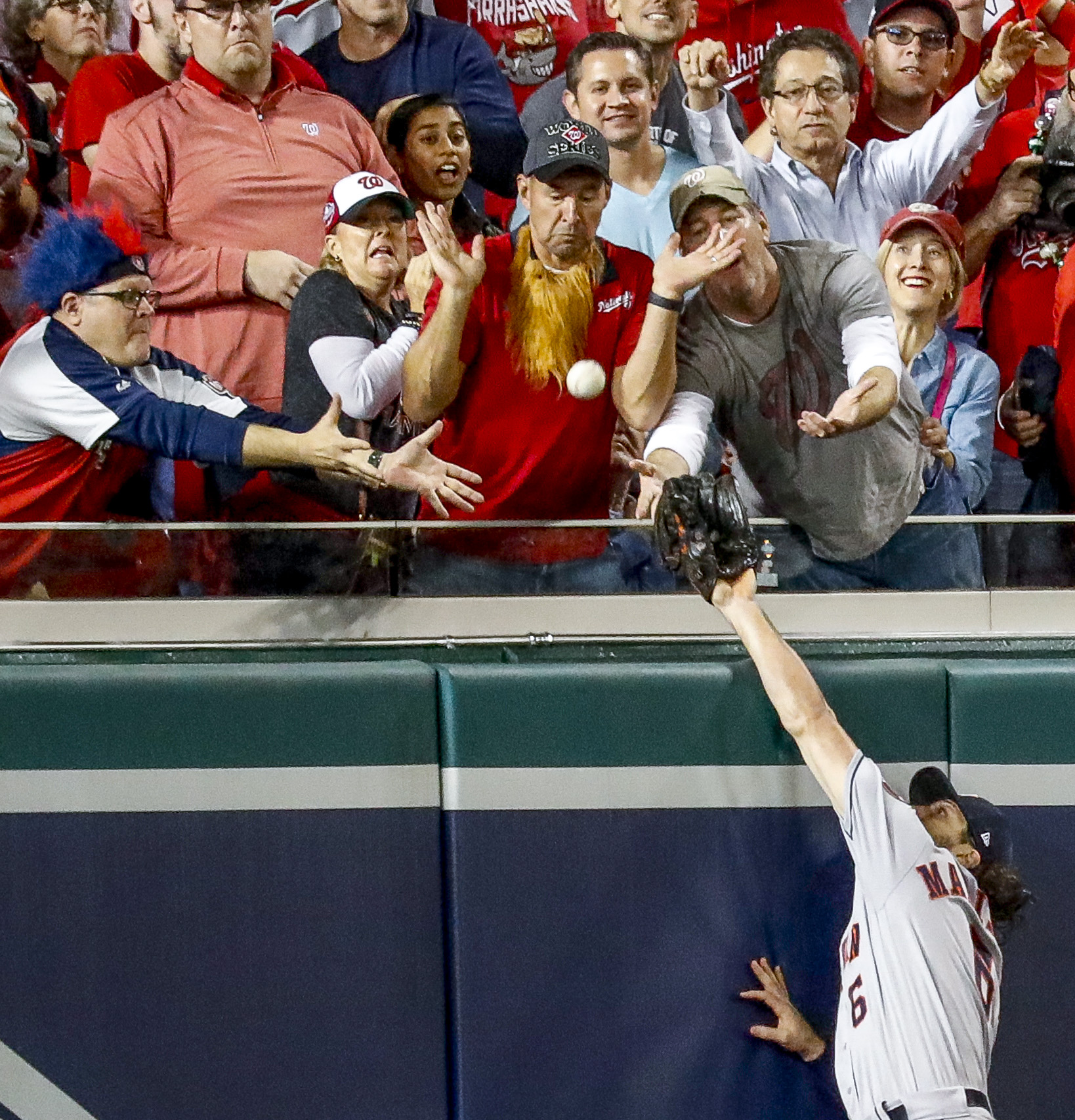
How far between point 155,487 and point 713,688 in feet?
3.10

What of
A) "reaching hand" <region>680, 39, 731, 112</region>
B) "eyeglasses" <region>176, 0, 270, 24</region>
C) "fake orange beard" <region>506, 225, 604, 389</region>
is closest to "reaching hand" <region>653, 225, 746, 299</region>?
"fake orange beard" <region>506, 225, 604, 389</region>

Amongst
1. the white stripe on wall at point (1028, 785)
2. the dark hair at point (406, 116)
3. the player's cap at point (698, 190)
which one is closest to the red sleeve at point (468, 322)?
the dark hair at point (406, 116)

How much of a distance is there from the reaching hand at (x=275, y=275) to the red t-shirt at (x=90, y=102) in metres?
0.28

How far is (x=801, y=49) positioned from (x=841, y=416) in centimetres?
62

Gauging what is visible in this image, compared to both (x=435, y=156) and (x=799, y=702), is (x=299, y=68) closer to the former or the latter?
(x=435, y=156)

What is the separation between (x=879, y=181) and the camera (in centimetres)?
236

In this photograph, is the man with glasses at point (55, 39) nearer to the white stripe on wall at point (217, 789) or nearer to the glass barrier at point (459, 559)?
the glass barrier at point (459, 559)

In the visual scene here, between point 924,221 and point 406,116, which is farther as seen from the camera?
point 924,221

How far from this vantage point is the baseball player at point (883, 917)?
6.36 feet

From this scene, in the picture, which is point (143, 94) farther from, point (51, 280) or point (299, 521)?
point (299, 521)

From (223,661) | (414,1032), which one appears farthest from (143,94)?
(414,1032)

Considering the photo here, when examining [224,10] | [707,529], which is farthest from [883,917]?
[224,10]

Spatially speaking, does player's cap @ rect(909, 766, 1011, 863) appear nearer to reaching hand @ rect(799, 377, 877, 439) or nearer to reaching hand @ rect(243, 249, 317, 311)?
reaching hand @ rect(799, 377, 877, 439)

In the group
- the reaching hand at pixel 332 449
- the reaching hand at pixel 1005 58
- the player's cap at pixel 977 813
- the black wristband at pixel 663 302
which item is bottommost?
the player's cap at pixel 977 813
